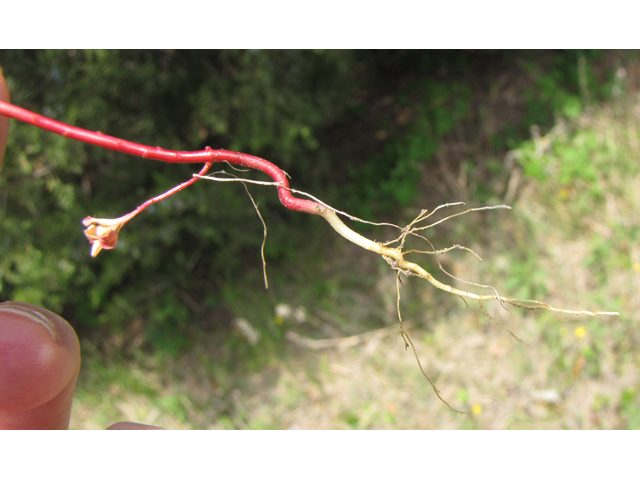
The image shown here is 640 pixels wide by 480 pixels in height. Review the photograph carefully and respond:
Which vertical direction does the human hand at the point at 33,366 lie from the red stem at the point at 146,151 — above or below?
below

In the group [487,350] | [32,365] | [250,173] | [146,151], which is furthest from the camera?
[487,350]

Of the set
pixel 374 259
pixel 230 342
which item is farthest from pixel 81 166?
pixel 374 259

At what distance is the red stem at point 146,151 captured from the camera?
111 centimetres

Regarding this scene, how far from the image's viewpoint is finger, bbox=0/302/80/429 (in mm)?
1280

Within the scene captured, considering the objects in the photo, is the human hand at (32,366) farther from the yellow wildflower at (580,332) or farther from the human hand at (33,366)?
the yellow wildflower at (580,332)

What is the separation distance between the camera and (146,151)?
3.81 ft

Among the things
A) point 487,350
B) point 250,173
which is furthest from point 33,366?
point 487,350

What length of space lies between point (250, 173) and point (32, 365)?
4.42 feet

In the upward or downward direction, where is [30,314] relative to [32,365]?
upward

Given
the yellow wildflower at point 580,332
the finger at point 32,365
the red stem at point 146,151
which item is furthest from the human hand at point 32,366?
the yellow wildflower at point 580,332

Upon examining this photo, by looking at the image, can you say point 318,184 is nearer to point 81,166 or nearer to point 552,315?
point 81,166

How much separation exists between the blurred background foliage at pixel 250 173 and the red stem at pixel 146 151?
3.52ft

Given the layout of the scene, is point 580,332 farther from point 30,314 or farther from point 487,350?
point 30,314

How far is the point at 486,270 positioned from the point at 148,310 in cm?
223
